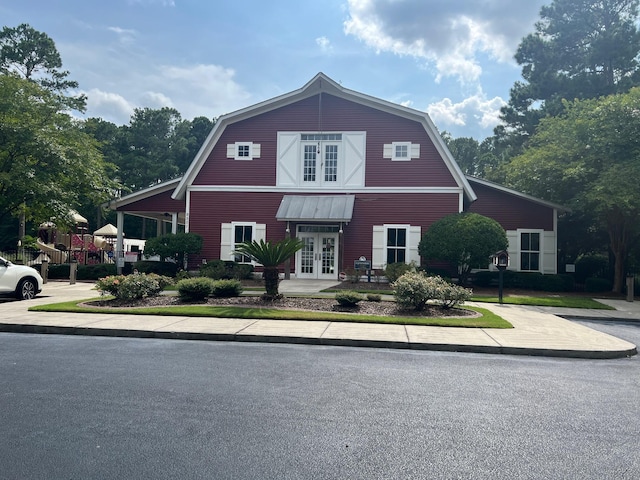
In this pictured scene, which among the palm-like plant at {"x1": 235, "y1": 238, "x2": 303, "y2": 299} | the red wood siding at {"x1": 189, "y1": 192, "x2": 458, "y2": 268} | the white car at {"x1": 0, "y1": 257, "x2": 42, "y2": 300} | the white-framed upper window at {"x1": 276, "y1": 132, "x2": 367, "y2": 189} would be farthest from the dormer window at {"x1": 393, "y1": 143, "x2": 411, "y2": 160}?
the white car at {"x1": 0, "y1": 257, "x2": 42, "y2": 300}

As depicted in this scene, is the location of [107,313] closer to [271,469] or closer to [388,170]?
[271,469]

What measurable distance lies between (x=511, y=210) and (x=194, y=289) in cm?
1565

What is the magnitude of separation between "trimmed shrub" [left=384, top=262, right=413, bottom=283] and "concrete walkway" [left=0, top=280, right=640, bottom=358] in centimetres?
811

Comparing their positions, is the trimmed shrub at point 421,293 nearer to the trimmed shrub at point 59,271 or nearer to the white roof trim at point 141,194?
the white roof trim at point 141,194

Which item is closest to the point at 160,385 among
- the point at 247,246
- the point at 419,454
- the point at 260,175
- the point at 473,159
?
the point at 419,454

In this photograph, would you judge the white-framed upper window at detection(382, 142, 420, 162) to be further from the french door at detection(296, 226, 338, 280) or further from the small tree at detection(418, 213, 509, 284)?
the french door at detection(296, 226, 338, 280)

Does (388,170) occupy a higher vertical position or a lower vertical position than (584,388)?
higher

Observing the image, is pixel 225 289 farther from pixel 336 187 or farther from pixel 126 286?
pixel 336 187

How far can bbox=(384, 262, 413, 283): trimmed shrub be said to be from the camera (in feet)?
63.3

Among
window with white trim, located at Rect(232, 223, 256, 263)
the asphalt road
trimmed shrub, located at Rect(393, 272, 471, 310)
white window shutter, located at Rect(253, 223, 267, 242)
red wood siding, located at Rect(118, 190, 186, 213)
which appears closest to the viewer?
the asphalt road

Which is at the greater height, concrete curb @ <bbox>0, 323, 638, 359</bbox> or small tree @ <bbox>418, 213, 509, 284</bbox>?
small tree @ <bbox>418, 213, 509, 284</bbox>

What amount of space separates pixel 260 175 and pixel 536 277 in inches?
521

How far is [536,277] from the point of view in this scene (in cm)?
1992

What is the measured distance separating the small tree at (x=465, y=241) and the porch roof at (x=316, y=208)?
384 cm
